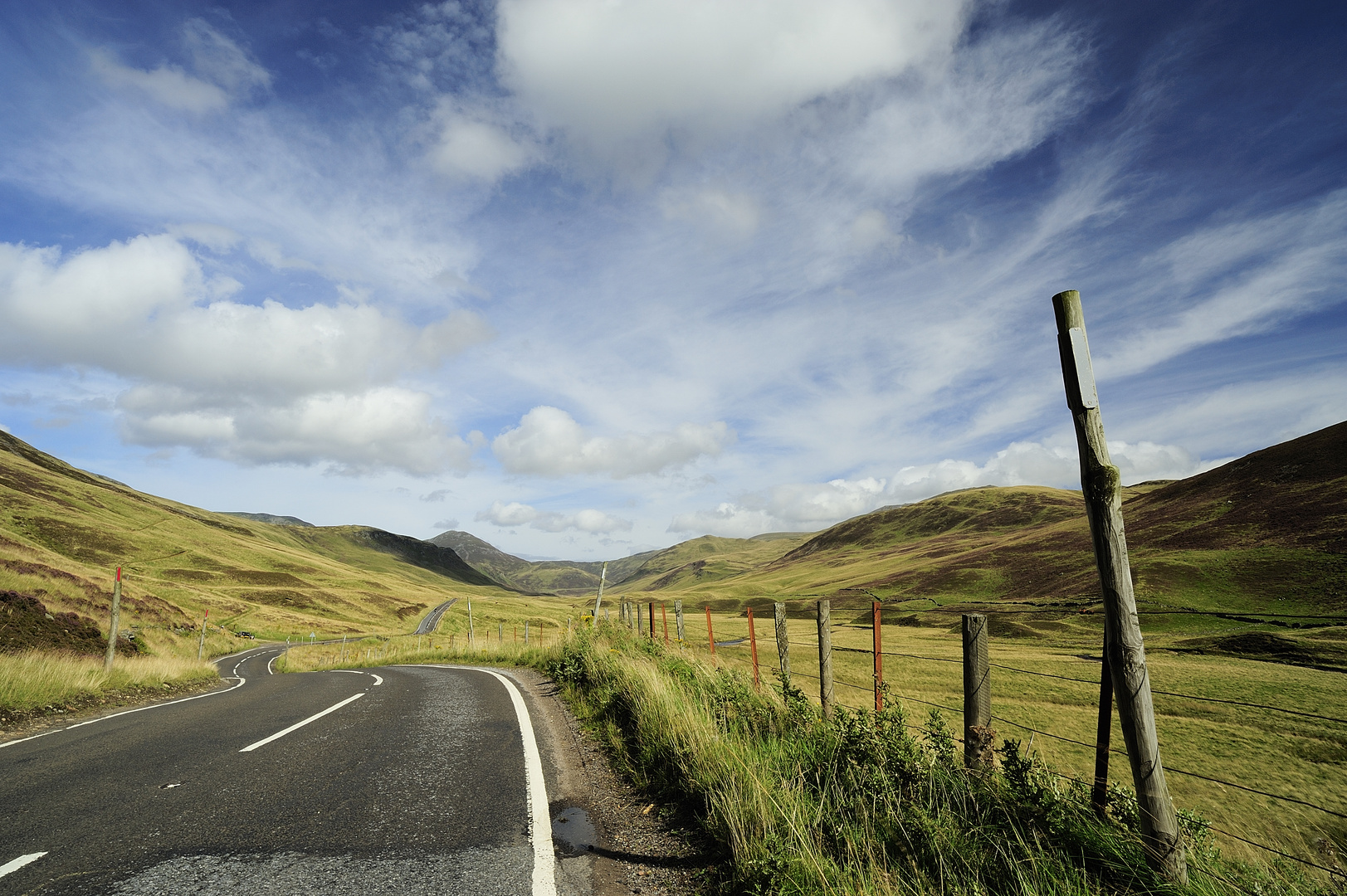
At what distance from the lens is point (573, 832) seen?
17.2 ft

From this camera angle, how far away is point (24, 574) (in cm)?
2800

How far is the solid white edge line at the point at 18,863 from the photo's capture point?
4.22 m

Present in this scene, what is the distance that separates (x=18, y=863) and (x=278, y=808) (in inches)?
66.2

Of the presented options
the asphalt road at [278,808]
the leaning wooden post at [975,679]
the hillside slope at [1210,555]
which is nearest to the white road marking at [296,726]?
the asphalt road at [278,808]

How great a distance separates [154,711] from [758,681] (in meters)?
11.3

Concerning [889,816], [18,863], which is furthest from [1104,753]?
[18,863]

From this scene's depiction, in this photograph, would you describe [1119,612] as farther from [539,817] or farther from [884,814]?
[539,817]

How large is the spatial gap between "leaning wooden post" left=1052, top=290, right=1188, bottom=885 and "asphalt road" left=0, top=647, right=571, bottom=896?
12.7 feet

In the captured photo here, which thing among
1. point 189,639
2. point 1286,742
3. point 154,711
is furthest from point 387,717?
point 189,639

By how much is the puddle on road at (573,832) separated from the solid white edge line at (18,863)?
3.80m

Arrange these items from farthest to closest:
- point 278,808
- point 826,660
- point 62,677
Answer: point 62,677 → point 826,660 → point 278,808

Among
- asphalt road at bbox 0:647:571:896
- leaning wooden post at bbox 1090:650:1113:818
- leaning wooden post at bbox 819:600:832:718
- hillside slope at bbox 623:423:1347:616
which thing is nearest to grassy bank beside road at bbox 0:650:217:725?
asphalt road at bbox 0:647:571:896

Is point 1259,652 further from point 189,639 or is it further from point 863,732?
point 189,639

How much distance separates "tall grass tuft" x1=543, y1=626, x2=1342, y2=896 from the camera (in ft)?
12.4
